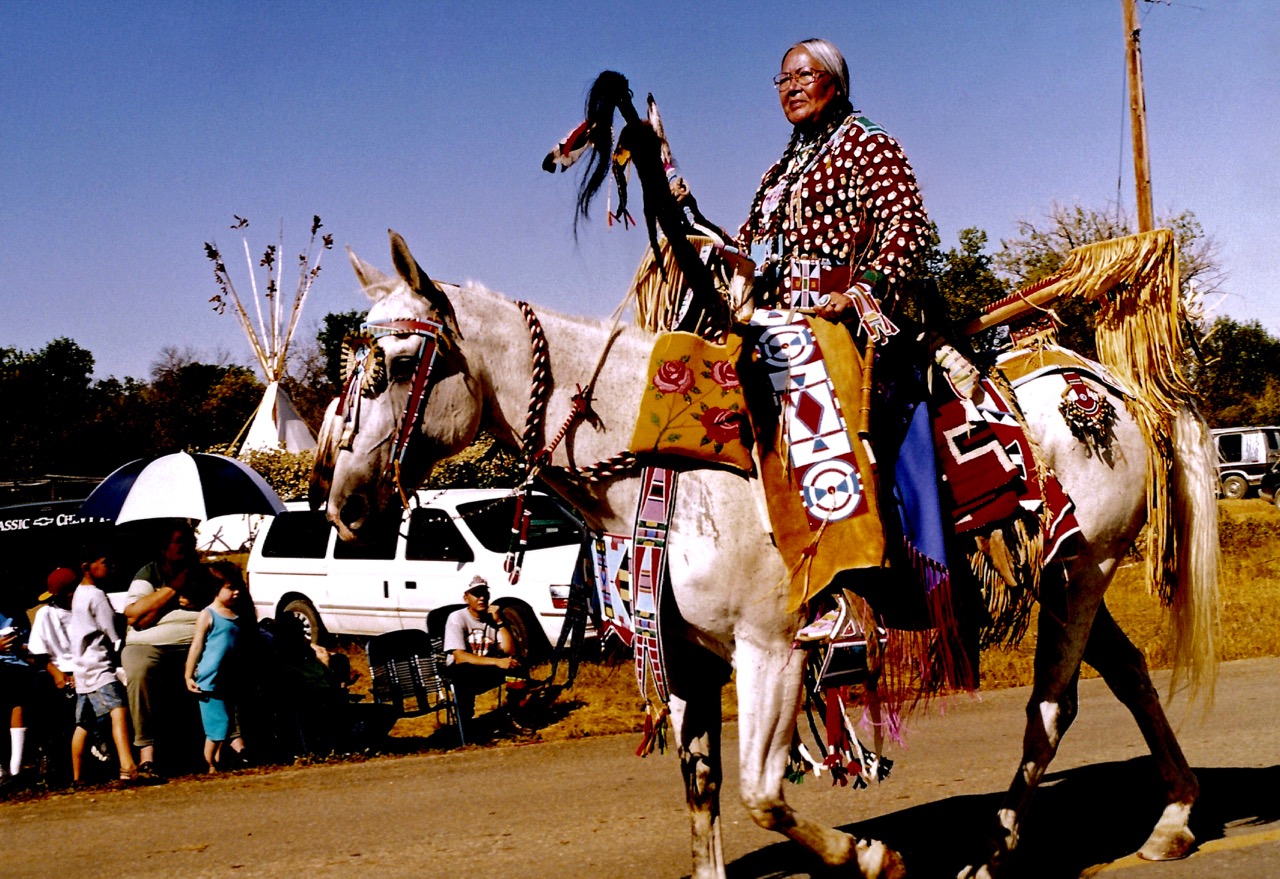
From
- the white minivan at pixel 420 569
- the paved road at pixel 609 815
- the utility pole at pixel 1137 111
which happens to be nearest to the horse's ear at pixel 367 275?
the paved road at pixel 609 815

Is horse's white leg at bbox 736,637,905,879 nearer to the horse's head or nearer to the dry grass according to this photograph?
the horse's head

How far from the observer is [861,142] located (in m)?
4.32

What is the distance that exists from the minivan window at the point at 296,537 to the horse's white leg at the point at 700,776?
11.0m

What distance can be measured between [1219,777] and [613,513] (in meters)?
4.18

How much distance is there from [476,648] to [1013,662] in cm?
489

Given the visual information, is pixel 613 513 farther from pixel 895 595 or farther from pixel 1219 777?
pixel 1219 777

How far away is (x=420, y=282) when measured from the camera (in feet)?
12.6

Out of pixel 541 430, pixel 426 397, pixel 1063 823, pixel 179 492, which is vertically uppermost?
pixel 179 492

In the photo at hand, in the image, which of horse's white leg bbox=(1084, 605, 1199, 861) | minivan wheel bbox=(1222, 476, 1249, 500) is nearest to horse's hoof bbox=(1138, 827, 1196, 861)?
horse's white leg bbox=(1084, 605, 1199, 861)

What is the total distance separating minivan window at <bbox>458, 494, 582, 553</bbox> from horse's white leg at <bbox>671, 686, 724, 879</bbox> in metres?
8.04

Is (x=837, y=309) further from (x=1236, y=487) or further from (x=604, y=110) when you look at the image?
(x=1236, y=487)

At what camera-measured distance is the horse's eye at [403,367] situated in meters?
3.82

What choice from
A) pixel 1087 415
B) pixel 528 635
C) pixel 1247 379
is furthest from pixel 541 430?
pixel 1247 379

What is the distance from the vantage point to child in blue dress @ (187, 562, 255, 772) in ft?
27.6
